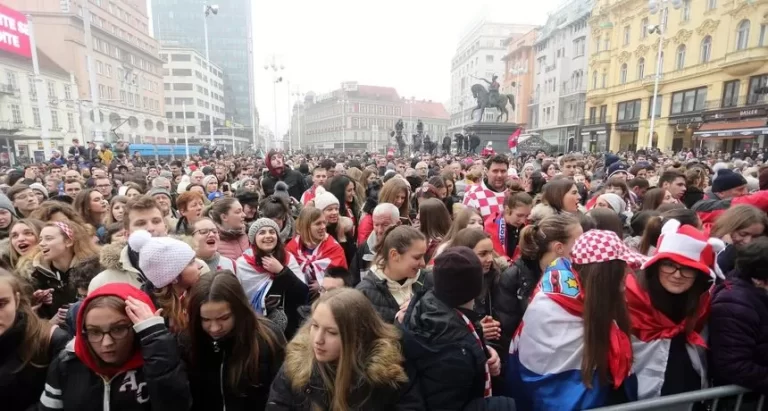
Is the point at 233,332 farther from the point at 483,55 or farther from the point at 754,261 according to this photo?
the point at 483,55

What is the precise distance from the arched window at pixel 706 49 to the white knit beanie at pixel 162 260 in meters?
42.1

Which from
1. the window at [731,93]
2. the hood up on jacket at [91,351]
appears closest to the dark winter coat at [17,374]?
the hood up on jacket at [91,351]

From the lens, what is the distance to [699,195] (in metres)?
5.80

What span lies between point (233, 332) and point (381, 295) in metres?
0.96

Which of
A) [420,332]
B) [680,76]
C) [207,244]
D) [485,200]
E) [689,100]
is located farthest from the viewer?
[680,76]

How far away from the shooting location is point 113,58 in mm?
56281

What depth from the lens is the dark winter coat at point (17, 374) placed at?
2.08 meters

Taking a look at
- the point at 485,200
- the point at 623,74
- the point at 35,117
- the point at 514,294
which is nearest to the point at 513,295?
the point at 514,294

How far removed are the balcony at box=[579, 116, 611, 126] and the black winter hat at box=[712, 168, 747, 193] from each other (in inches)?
1733

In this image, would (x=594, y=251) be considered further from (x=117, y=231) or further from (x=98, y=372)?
(x=117, y=231)

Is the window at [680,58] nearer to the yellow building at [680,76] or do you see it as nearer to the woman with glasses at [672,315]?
the yellow building at [680,76]

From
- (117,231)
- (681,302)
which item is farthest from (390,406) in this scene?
(117,231)

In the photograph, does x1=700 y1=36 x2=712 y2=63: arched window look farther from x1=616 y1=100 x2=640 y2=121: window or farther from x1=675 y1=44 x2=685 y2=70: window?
x1=616 y1=100 x2=640 y2=121: window

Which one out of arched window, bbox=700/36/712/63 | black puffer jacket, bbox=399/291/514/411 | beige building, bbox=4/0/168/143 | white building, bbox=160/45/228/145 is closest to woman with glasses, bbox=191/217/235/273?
black puffer jacket, bbox=399/291/514/411
